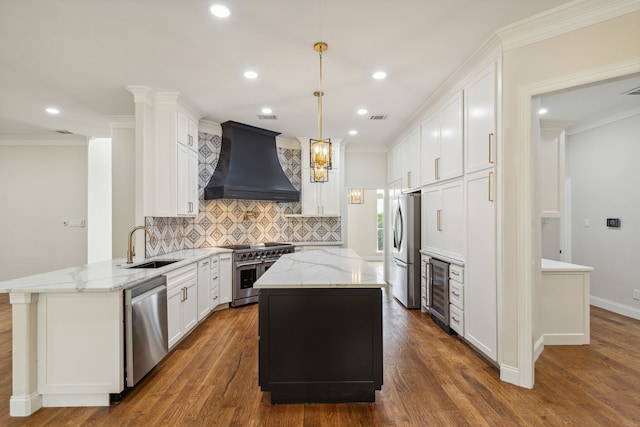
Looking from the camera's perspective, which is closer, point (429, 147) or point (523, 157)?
point (523, 157)

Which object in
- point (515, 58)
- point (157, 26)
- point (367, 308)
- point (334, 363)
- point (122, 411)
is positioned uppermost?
point (157, 26)

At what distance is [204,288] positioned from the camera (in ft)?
12.6

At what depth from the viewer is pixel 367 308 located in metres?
2.24

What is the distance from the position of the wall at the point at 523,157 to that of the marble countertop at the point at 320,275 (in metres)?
1.15

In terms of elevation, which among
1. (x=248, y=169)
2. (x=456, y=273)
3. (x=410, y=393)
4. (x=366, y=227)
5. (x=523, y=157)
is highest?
(x=248, y=169)

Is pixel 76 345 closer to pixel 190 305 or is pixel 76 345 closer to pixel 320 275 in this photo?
pixel 190 305

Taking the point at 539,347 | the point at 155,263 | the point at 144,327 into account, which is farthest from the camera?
the point at 155,263

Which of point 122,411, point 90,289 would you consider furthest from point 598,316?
point 90,289

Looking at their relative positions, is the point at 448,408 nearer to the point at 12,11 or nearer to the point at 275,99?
the point at 275,99

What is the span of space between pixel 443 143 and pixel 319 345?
2.69 metres

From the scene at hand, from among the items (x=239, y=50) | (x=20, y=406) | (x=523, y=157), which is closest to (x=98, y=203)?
(x=20, y=406)

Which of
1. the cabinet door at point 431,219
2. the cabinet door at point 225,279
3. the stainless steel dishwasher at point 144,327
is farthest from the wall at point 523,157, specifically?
the cabinet door at point 225,279

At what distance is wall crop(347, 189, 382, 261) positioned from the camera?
923 centimetres

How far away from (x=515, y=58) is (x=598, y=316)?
3.71 m
